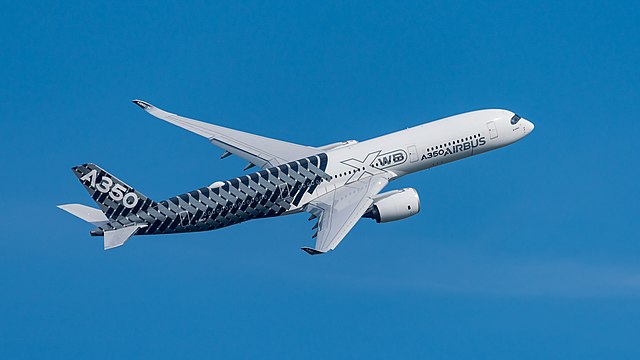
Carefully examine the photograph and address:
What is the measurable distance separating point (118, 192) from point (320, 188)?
15.5 meters

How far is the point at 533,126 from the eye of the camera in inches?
3794

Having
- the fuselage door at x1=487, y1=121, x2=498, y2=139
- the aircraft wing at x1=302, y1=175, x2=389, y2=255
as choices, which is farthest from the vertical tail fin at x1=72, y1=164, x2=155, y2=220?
the fuselage door at x1=487, y1=121, x2=498, y2=139

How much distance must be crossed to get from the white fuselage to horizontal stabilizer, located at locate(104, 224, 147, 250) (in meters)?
12.5

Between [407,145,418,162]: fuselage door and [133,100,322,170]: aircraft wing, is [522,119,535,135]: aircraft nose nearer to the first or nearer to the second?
[407,145,418,162]: fuselage door

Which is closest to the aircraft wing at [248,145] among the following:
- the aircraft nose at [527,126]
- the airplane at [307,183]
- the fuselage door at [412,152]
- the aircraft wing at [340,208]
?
the airplane at [307,183]

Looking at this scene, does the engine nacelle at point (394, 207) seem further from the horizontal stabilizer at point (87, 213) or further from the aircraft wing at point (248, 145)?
the horizontal stabilizer at point (87, 213)

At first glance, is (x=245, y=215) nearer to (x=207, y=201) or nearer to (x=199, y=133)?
(x=207, y=201)

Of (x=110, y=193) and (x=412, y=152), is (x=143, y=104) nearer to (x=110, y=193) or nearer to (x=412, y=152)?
(x=110, y=193)

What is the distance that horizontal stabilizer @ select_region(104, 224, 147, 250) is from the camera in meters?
80.1

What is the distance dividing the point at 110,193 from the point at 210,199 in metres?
7.45

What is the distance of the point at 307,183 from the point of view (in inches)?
3401

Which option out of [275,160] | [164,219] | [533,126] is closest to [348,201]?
[275,160]

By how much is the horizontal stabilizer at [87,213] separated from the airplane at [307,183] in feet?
0.24

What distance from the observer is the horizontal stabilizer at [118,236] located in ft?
263
